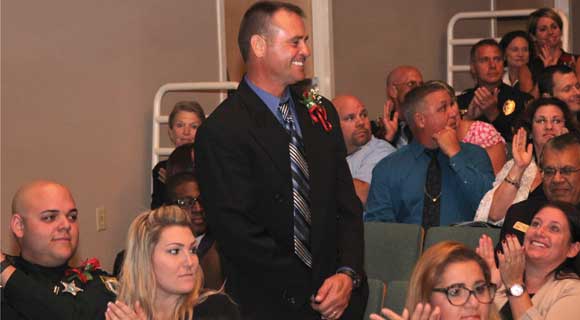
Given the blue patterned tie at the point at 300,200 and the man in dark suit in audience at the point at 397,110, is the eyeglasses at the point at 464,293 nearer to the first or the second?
the blue patterned tie at the point at 300,200

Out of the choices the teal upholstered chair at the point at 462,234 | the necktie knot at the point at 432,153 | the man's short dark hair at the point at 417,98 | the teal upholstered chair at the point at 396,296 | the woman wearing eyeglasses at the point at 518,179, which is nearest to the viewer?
the teal upholstered chair at the point at 396,296

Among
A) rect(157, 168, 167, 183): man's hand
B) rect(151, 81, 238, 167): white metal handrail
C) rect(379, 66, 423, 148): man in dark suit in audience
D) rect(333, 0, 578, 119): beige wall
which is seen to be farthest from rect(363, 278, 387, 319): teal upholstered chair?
rect(333, 0, 578, 119): beige wall

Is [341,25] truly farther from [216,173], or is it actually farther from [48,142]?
[216,173]

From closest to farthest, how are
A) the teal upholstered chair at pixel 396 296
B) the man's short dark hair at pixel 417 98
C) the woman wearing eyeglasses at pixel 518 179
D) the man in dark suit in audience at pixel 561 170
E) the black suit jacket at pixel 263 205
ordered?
the black suit jacket at pixel 263 205 < the teal upholstered chair at pixel 396 296 < the man in dark suit in audience at pixel 561 170 < the woman wearing eyeglasses at pixel 518 179 < the man's short dark hair at pixel 417 98

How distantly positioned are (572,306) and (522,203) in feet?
2.14

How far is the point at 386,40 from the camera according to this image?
838cm

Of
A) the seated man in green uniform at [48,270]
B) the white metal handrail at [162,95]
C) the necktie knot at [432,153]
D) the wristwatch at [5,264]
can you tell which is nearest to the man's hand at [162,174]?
the white metal handrail at [162,95]

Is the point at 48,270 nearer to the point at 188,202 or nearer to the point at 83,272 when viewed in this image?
the point at 83,272

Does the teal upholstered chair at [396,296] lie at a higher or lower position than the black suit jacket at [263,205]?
lower

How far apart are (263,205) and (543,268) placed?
1112mm

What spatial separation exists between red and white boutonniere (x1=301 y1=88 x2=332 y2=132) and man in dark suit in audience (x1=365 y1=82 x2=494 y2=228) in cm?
132

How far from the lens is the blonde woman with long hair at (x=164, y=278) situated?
10.5 ft

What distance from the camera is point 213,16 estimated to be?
6.74 metres

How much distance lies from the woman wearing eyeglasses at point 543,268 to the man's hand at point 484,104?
2461 millimetres
